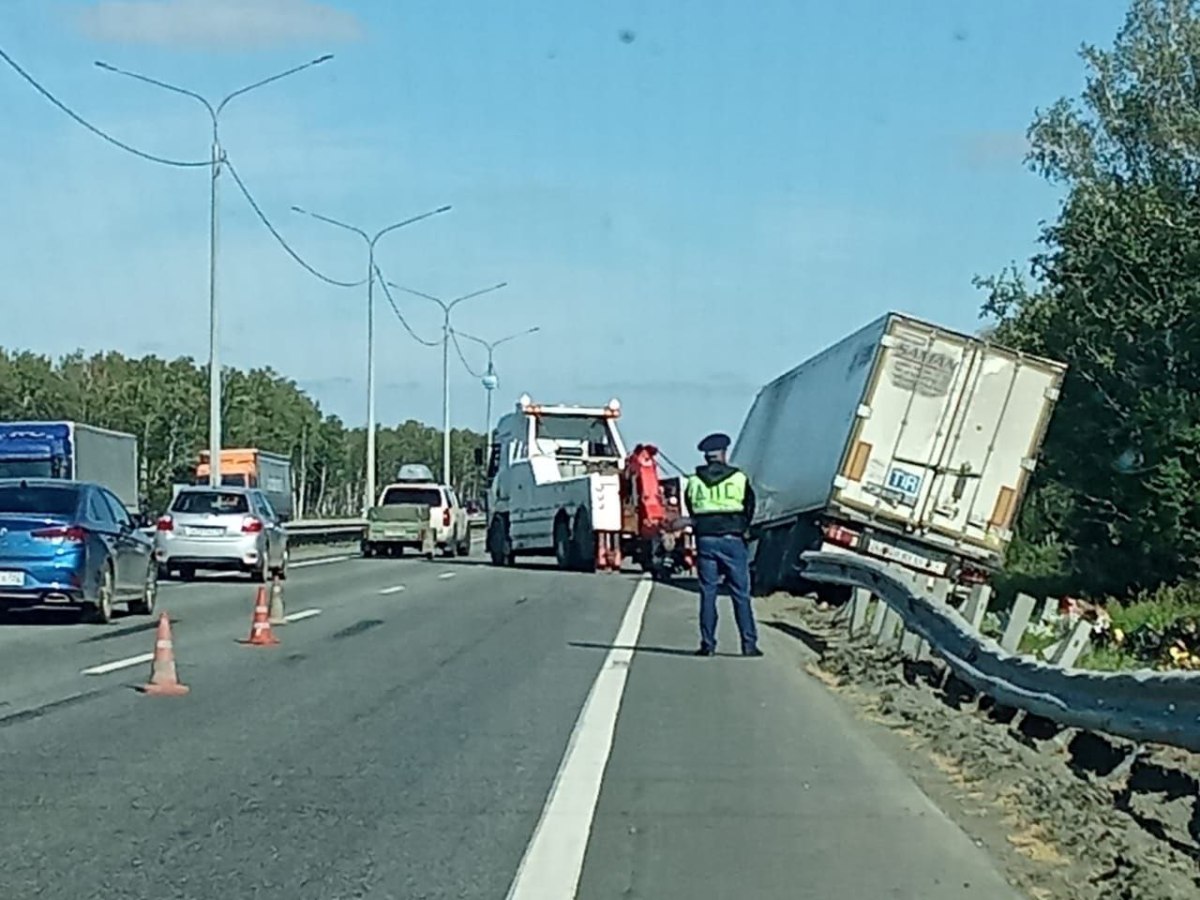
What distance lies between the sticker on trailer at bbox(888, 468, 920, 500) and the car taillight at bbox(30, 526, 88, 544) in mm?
10672

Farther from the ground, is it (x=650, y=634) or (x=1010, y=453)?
(x=1010, y=453)

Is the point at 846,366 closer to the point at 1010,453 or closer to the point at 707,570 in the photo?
the point at 1010,453

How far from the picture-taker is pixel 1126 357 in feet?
142

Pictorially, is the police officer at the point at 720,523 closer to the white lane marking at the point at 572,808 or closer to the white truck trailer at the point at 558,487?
the white lane marking at the point at 572,808

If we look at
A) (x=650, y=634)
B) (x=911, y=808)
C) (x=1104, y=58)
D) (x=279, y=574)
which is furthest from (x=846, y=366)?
(x=1104, y=58)

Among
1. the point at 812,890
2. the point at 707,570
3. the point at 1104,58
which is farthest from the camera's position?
the point at 1104,58

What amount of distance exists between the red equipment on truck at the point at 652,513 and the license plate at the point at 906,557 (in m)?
10.4

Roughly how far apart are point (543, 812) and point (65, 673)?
752cm

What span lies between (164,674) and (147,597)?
9.27 metres

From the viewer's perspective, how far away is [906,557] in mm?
27953

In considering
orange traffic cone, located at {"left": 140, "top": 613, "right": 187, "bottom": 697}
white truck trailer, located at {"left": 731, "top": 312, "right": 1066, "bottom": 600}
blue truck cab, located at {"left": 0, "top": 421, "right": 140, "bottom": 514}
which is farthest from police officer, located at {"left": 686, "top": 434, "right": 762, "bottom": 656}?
blue truck cab, located at {"left": 0, "top": 421, "right": 140, "bottom": 514}

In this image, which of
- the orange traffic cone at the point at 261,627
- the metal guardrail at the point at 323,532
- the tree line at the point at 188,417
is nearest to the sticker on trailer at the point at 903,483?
the orange traffic cone at the point at 261,627

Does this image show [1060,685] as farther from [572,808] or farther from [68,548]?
[68,548]

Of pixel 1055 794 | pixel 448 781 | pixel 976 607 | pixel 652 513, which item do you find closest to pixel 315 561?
pixel 652 513
